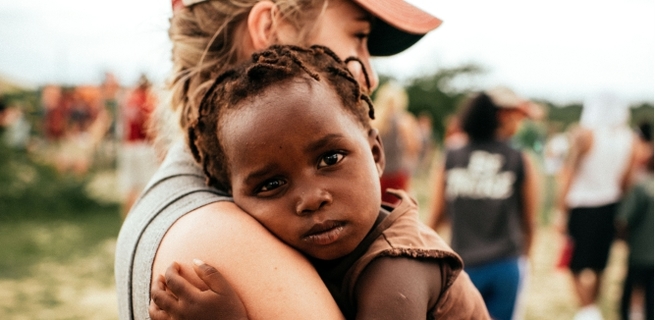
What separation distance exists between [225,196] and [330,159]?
288mm

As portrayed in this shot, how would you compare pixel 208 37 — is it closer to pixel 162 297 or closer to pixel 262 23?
pixel 262 23

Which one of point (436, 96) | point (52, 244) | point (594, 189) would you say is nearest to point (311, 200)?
point (594, 189)

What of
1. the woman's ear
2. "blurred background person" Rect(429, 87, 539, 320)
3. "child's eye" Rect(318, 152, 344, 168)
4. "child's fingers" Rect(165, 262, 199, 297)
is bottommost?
"blurred background person" Rect(429, 87, 539, 320)

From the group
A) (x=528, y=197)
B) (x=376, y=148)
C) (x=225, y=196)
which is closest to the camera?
(x=225, y=196)

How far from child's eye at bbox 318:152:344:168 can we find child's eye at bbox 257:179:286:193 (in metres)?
0.10

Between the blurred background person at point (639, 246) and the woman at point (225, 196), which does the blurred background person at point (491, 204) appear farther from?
the woman at point (225, 196)

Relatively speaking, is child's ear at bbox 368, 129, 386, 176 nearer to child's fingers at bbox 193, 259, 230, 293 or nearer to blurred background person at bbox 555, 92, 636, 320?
child's fingers at bbox 193, 259, 230, 293

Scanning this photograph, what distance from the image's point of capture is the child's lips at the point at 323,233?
4.24 ft

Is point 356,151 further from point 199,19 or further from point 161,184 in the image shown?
point 199,19

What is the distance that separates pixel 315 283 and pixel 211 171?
1.38ft

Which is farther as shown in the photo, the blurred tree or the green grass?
the blurred tree

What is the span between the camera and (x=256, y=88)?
1312 millimetres

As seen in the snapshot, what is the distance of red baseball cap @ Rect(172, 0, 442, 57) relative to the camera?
5.60ft

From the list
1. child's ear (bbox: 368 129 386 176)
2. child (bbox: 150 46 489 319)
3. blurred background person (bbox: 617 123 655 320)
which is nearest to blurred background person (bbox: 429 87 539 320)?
blurred background person (bbox: 617 123 655 320)
